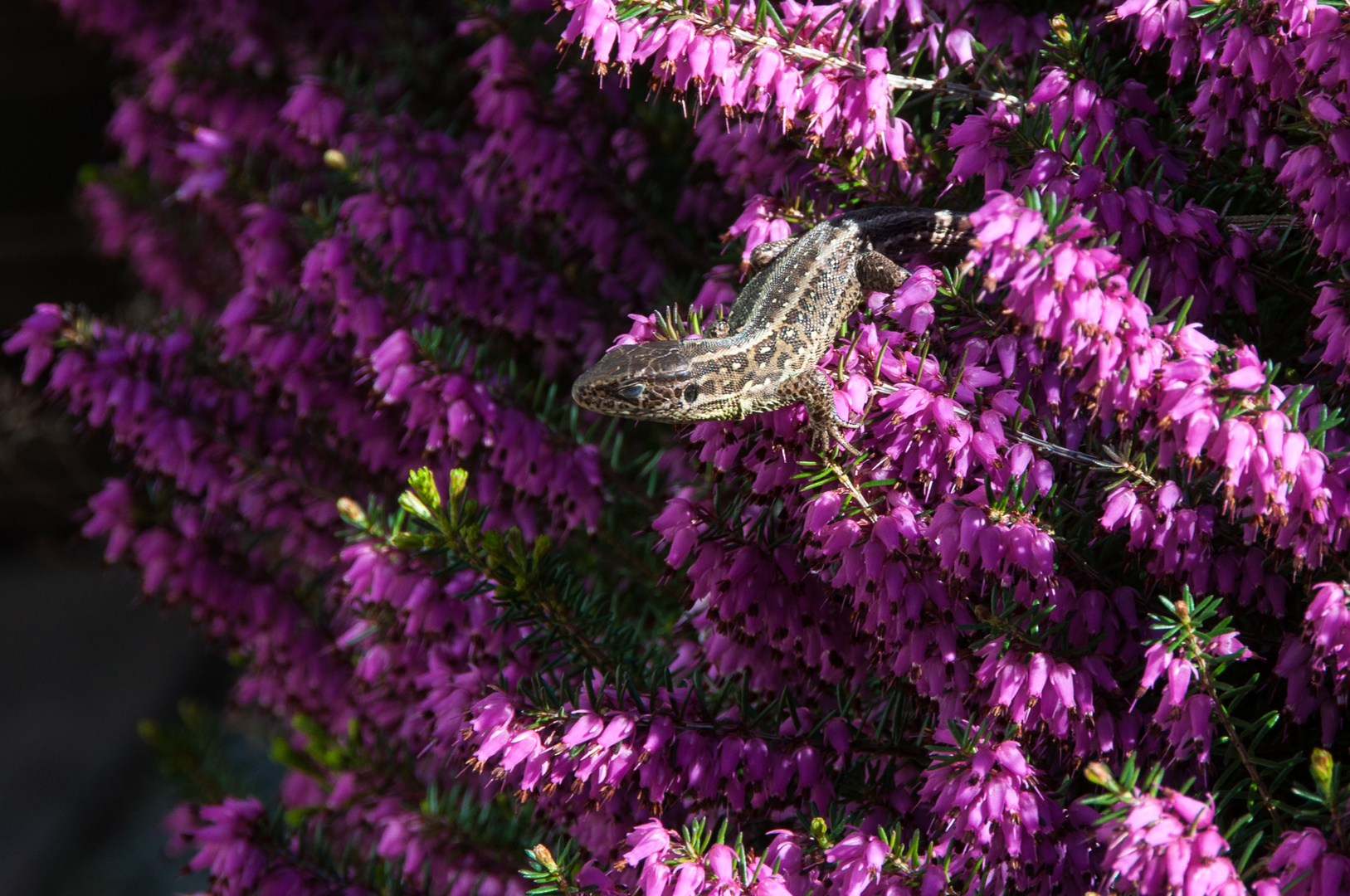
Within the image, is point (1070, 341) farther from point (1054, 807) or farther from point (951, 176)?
point (1054, 807)

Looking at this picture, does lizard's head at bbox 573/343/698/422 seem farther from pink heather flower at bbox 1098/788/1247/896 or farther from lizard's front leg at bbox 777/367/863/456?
pink heather flower at bbox 1098/788/1247/896

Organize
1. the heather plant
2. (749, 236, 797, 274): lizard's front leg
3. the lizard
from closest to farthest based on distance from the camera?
the heather plant → the lizard → (749, 236, 797, 274): lizard's front leg

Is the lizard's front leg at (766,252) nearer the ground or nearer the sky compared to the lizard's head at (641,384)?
nearer the sky

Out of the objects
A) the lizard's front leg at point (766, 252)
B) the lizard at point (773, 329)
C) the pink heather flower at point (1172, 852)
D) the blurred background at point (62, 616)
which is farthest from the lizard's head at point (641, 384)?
the blurred background at point (62, 616)

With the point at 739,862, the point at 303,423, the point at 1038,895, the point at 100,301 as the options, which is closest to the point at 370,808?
the point at 303,423

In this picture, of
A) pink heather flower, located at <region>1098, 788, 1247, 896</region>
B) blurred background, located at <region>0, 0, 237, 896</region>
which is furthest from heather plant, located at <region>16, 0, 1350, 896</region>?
blurred background, located at <region>0, 0, 237, 896</region>

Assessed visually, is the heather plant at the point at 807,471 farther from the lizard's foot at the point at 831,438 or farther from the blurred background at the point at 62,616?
the blurred background at the point at 62,616
